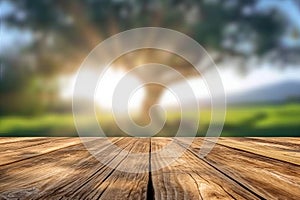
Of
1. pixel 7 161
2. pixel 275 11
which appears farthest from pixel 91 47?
pixel 7 161

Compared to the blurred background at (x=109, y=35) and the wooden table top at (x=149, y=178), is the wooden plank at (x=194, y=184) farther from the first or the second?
the blurred background at (x=109, y=35)

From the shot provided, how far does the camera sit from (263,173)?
931 mm

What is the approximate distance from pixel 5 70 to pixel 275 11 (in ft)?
8.33

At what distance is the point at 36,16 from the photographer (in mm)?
3451

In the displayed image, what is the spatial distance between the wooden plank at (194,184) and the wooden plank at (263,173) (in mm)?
35

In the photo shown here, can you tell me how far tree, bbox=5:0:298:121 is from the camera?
336 cm

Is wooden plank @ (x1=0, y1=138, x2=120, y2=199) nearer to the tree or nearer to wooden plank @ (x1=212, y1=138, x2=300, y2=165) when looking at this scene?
wooden plank @ (x1=212, y1=138, x2=300, y2=165)

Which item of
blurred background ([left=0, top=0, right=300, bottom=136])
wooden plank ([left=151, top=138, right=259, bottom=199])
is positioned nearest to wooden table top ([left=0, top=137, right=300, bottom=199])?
wooden plank ([left=151, top=138, right=259, bottom=199])

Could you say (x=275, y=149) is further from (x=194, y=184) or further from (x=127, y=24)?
(x=127, y=24)

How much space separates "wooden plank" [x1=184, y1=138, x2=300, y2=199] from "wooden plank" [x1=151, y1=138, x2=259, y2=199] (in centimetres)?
3

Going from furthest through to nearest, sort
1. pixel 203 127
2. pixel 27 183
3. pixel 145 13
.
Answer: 1. pixel 145 13
2. pixel 203 127
3. pixel 27 183

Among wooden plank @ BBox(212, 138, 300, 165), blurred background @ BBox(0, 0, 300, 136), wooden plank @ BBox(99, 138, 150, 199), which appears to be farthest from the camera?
blurred background @ BBox(0, 0, 300, 136)

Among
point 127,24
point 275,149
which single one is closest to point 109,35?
point 127,24

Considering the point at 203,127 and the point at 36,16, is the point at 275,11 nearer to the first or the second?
the point at 203,127
